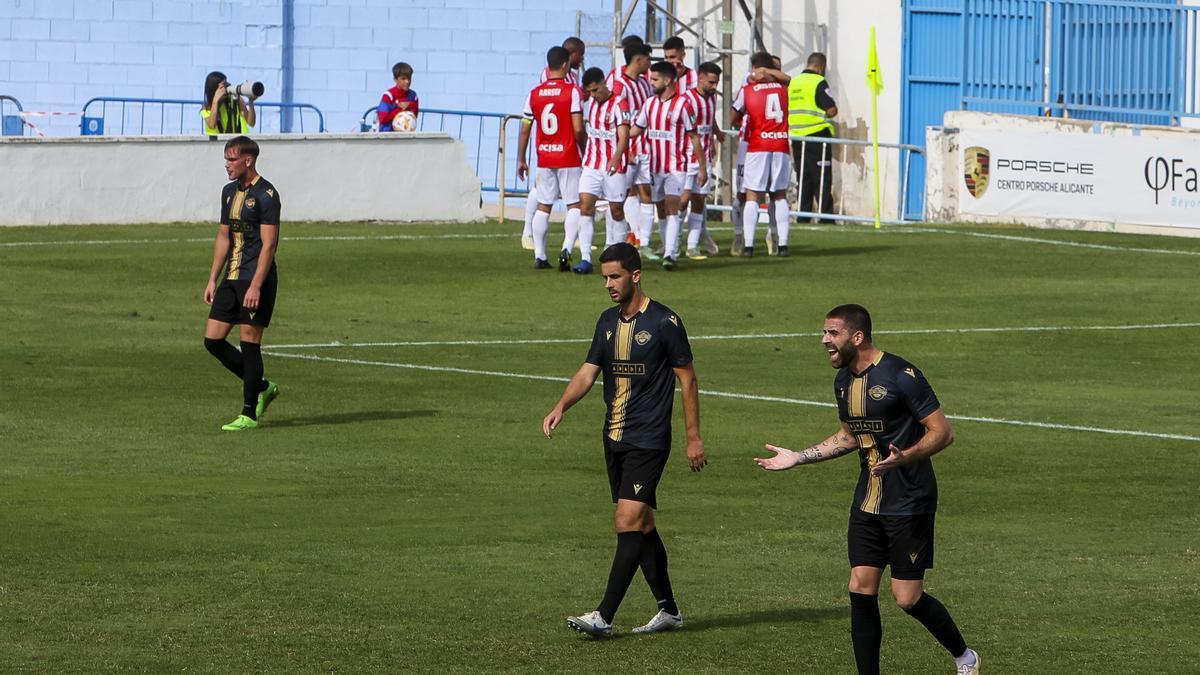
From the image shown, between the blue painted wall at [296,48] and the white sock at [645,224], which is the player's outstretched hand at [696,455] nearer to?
the white sock at [645,224]

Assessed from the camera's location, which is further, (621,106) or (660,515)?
(621,106)

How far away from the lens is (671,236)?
24.6m

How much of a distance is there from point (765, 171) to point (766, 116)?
2.10ft

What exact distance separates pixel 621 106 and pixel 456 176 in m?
7.84

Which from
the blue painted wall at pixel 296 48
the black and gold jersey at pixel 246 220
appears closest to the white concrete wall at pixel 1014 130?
the blue painted wall at pixel 296 48

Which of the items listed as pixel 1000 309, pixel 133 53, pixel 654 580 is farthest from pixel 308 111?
pixel 654 580

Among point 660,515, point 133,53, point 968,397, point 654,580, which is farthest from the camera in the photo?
point 133,53

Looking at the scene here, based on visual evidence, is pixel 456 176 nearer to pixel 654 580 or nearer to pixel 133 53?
pixel 133 53

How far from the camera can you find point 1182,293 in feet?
76.4

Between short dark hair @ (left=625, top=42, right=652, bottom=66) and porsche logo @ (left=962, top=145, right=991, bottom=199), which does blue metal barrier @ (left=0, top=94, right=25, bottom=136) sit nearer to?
short dark hair @ (left=625, top=42, right=652, bottom=66)

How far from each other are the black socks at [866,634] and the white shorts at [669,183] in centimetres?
1668

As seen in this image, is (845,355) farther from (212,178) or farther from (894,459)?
(212,178)

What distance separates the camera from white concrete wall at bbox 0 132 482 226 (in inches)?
1133

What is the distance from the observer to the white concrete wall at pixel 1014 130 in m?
29.0
